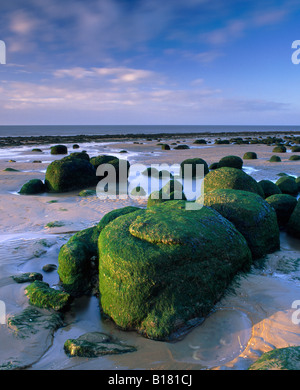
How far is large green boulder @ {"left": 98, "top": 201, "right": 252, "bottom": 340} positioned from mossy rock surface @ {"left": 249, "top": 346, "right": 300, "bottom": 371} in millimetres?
1003

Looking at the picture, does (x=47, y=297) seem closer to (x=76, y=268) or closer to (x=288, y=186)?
(x=76, y=268)

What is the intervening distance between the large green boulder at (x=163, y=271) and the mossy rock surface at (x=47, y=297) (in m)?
0.50

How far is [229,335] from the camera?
10.9ft

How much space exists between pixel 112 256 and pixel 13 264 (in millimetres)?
2144

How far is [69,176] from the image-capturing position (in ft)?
36.8

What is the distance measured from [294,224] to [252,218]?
1.81 metres

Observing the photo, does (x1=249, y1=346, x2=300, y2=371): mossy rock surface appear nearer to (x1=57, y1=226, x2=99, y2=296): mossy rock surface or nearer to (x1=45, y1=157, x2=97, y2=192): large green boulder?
(x1=57, y1=226, x2=99, y2=296): mossy rock surface

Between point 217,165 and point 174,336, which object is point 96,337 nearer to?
point 174,336

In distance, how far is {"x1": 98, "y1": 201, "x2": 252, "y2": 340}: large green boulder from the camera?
3.49m

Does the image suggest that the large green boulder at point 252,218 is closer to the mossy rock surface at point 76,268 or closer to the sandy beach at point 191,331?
the sandy beach at point 191,331

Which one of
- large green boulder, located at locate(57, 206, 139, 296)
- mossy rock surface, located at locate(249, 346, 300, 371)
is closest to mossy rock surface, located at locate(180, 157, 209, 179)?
large green boulder, located at locate(57, 206, 139, 296)

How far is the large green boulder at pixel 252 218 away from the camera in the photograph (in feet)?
16.8

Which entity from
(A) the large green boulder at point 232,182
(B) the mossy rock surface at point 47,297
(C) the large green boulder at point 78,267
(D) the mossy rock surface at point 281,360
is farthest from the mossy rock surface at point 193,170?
(D) the mossy rock surface at point 281,360
